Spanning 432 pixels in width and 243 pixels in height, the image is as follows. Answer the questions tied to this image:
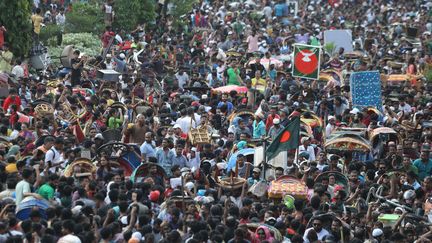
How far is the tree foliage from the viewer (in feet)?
125

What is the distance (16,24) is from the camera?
3247 cm

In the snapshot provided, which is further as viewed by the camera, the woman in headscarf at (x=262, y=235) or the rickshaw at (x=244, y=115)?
the rickshaw at (x=244, y=115)

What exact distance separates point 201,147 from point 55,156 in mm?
3230

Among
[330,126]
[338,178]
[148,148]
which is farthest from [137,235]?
[330,126]

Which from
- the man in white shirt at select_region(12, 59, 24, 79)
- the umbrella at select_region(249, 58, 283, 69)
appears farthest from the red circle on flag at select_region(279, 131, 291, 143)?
the umbrella at select_region(249, 58, 283, 69)

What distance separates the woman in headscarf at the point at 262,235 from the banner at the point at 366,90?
Answer: 10.5 m

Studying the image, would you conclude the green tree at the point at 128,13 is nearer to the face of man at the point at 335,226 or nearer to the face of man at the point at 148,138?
the face of man at the point at 148,138

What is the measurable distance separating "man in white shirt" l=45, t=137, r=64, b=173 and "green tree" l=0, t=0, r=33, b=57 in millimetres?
10743

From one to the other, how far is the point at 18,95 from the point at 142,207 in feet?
28.2

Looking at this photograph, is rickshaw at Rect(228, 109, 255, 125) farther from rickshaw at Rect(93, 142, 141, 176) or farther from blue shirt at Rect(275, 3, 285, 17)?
blue shirt at Rect(275, 3, 285, 17)

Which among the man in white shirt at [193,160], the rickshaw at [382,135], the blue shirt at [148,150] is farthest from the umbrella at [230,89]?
the blue shirt at [148,150]

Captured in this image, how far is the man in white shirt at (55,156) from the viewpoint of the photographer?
69.5ft

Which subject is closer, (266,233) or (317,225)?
(266,233)

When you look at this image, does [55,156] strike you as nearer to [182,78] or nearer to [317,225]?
A: [317,225]
